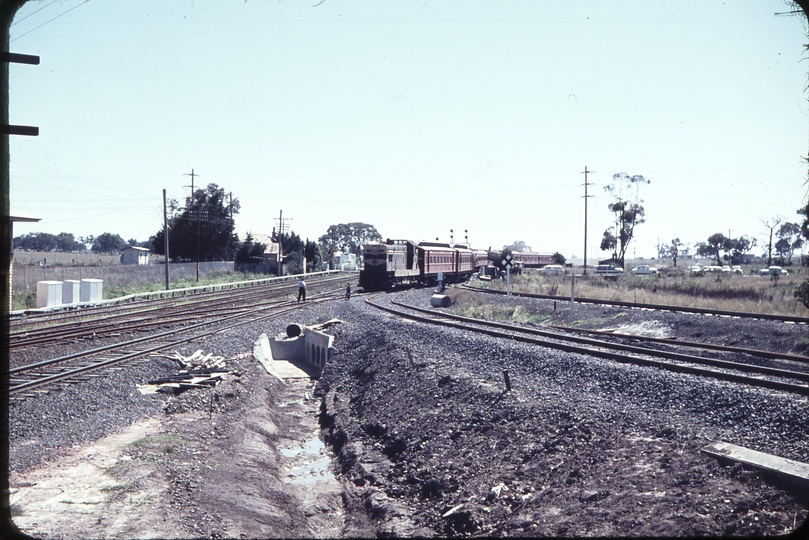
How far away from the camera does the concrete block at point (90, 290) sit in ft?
91.0

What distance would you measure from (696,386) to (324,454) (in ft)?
23.2

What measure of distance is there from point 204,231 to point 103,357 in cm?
4563

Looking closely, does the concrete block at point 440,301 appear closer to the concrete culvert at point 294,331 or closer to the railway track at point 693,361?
the concrete culvert at point 294,331

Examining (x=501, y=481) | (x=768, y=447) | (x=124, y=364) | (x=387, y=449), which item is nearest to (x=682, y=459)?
(x=768, y=447)

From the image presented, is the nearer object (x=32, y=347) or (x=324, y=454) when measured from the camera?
(x=324, y=454)

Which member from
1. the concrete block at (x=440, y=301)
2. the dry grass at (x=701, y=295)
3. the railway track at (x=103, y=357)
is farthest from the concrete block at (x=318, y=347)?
the dry grass at (x=701, y=295)

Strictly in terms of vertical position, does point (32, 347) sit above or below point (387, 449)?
above

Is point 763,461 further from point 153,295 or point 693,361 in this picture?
point 153,295

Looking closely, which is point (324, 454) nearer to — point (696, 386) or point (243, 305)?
point (696, 386)

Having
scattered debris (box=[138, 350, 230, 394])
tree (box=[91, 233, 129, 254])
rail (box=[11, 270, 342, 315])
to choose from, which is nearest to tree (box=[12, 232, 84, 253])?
tree (box=[91, 233, 129, 254])

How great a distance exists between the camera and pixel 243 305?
29484 millimetres

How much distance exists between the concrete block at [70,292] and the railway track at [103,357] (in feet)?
27.0

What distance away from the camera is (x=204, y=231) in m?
58.5

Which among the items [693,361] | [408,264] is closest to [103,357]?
[693,361]
